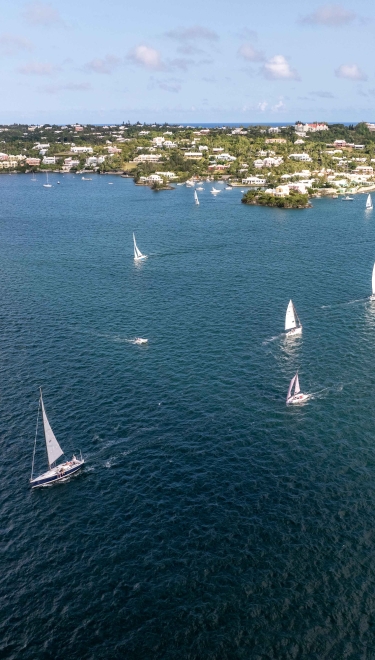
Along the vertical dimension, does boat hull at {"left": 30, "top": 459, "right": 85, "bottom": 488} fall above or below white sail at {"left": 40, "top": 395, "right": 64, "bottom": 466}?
below

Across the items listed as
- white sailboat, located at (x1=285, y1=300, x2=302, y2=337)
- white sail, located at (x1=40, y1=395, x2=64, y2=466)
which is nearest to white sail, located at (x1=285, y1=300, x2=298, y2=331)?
white sailboat, located at (x1=285, y1=300, x2=302, y2=337)

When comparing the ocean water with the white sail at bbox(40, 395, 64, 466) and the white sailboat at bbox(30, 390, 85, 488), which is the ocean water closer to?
the white sailboat at bbox(30, 390, 85, 488)

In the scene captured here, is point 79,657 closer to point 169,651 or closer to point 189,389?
point 169,651

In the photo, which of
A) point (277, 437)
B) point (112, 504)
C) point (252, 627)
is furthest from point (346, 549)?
point (112, 504)

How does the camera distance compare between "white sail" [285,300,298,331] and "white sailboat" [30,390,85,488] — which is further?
"white sail" [285,300,298,331]

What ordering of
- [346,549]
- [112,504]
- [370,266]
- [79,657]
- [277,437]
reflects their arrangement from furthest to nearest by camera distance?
[370,266], [277,437], [112,504], [346,549], [79,657]

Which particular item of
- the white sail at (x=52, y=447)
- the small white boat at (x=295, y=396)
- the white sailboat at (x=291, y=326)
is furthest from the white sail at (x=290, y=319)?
the white sail at (x=52, y=447)

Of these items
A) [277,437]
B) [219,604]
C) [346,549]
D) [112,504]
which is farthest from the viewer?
[277,437]
